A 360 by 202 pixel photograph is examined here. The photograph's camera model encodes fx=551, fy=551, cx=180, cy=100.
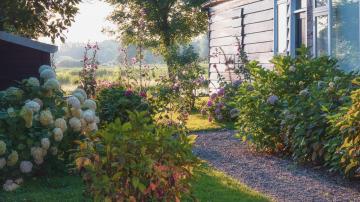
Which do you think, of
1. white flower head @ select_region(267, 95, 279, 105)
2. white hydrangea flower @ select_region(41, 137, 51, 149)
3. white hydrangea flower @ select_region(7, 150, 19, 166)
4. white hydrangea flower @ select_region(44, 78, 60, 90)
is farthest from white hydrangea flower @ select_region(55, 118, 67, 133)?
white flower head @ select_region(267, 95, 279, 105)

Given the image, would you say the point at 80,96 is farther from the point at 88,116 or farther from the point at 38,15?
the point at 38,15

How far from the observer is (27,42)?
8.16 meters

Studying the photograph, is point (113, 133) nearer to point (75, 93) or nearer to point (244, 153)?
point (75, 93)

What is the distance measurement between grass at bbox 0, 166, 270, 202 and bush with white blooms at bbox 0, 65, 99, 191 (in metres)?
0.19

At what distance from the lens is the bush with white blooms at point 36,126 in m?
5.88

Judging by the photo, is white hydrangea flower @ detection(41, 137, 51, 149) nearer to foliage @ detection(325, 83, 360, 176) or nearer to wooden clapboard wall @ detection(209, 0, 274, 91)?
foliage @ detection(325, 83, 360, 176)

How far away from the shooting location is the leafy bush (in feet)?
12.0

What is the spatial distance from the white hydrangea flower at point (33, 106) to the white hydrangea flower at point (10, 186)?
0.80 metres

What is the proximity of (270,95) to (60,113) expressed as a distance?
3.10 metres

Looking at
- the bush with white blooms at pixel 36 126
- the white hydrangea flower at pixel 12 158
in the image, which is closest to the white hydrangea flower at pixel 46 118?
the bush with white blooms at pixel 36 126

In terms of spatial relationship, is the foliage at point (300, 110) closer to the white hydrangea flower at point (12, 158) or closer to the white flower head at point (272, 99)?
the white flower head at point (272, 99)

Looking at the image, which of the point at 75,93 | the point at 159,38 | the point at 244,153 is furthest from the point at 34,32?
the point at 159,38

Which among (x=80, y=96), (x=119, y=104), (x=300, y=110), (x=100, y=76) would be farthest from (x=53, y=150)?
(x=100, y=76)

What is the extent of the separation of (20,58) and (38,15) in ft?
2.48
